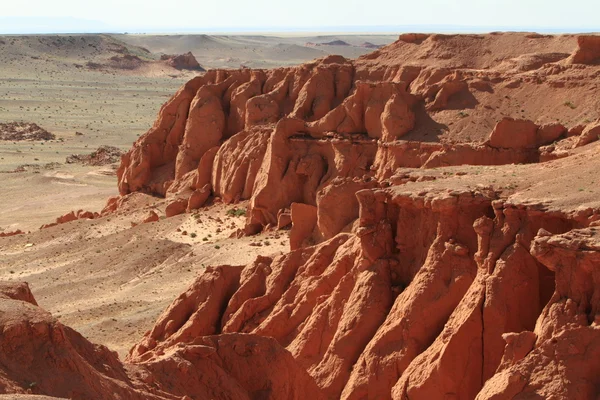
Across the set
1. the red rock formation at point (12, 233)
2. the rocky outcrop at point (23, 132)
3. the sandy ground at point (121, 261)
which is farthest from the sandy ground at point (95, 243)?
the red rock formation at point (12, 233)

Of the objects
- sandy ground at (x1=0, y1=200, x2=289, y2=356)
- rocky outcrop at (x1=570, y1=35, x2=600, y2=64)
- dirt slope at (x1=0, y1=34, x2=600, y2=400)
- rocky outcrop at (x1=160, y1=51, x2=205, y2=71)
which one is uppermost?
rocky outcrop at (x1=570, y1=35, x2=600, y2=64)

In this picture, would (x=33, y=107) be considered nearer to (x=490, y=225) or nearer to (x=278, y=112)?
(x=278, y=112)

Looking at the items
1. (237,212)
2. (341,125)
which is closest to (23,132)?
(237,212)

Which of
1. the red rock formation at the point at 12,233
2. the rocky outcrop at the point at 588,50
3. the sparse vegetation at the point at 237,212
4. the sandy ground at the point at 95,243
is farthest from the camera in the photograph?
the red rock formation at the point at 12,233

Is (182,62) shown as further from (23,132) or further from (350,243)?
(350,243)

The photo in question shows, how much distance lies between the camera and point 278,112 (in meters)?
45.2

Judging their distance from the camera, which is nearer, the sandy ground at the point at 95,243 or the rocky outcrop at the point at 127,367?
the rocky outcrop at the point at 127,367

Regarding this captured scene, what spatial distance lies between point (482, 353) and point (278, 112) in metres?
26.9

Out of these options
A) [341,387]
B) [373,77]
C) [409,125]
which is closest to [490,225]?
[341,387]

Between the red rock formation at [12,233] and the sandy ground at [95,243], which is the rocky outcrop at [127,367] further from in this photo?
the red rock formation at [12,233]

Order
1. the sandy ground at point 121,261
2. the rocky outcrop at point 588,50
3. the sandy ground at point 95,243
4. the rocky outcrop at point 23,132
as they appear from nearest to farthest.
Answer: the sandy ground at point 121,261 → the sandy ground at point 95,243 → the rocky outcrop at point 588,50 → the rocky outcrop at point 23,132

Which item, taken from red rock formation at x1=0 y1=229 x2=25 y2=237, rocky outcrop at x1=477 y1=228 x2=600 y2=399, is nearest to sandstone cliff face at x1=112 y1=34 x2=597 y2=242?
red rock formation at x1=0 y1=229 x2=25 y2=237

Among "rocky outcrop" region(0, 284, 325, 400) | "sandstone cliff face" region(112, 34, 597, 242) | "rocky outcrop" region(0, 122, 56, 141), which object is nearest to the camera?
"rocky outcrop" region(0, 284, 325, 400)

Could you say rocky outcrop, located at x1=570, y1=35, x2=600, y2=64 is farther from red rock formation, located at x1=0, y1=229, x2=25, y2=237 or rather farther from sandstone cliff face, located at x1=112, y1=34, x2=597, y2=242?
red rock formation, located at x1=0, y1=229, x2=25, y2=237
